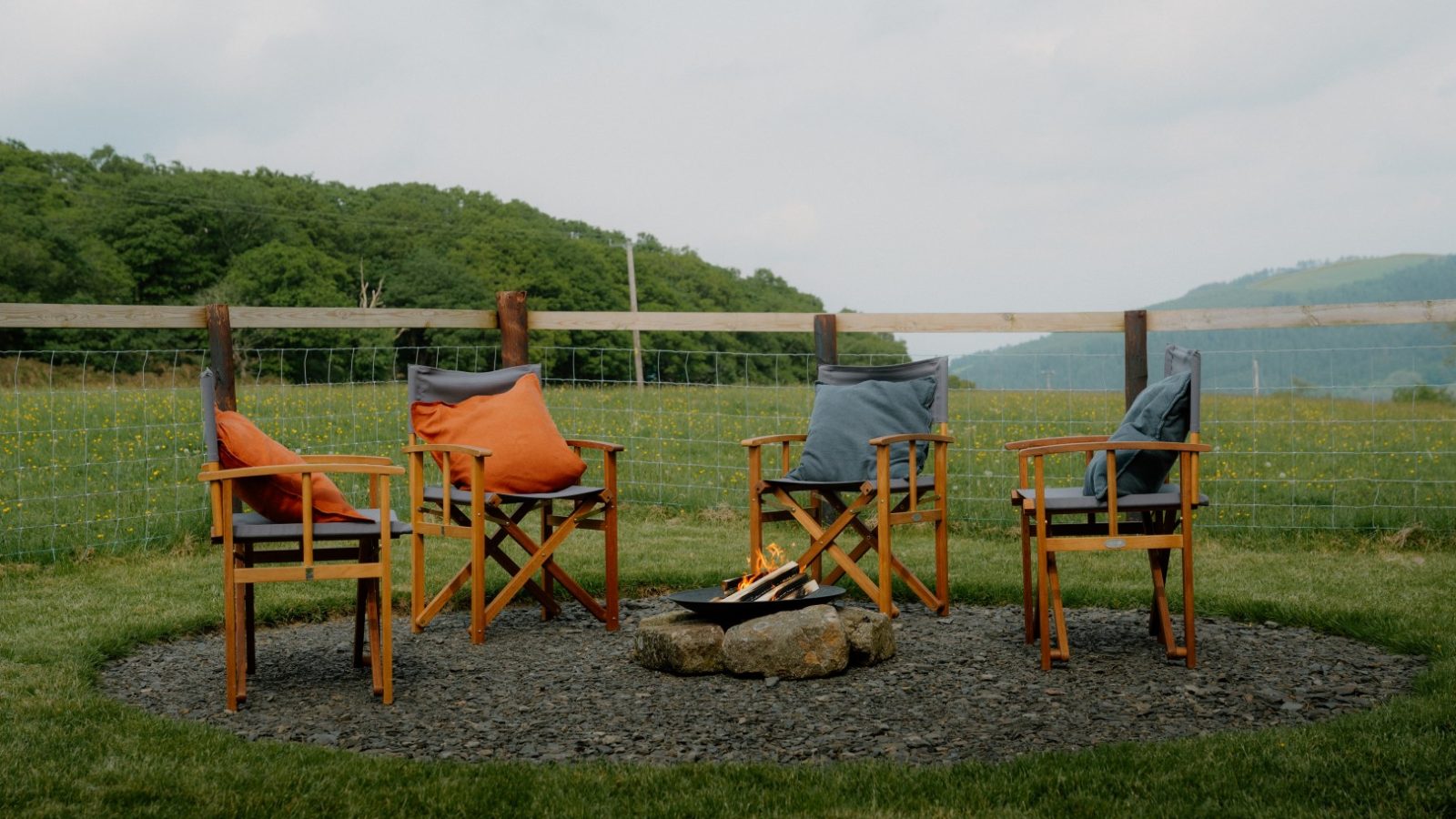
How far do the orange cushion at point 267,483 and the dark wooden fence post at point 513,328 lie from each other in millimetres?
Result: 2085

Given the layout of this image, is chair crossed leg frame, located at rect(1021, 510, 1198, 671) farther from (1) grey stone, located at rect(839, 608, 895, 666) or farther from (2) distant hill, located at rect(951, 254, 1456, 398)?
(2) distant hill, located at rect(951, 254, 1456, 398)

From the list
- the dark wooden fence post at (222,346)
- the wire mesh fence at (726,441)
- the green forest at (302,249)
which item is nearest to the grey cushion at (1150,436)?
the wire mesh fence at (726,441)

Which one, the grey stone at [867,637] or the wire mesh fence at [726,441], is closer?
the grey stone at [867,637]

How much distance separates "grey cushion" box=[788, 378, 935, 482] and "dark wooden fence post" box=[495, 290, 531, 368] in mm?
1525

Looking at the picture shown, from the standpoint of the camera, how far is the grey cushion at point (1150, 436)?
3488mm

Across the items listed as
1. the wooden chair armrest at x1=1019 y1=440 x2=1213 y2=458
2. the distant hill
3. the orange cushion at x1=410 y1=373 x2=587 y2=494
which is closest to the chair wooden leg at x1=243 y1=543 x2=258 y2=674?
the orange cushion at x1=410 y1=373 x2=587 y2=494

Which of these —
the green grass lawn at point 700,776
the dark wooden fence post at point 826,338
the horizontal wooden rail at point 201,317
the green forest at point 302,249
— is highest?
the green forest at point 302,249

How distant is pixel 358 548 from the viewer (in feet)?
11.4

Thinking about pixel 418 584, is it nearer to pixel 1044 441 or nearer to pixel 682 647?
pixel 682 647

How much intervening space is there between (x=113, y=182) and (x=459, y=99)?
57.9 ft

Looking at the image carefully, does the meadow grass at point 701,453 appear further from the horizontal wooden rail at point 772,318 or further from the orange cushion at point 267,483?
the orange cushion at point 267,483

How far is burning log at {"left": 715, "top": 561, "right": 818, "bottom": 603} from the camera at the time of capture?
11.5 ft

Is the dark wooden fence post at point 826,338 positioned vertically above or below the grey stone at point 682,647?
above

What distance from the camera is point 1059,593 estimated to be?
3.49m
